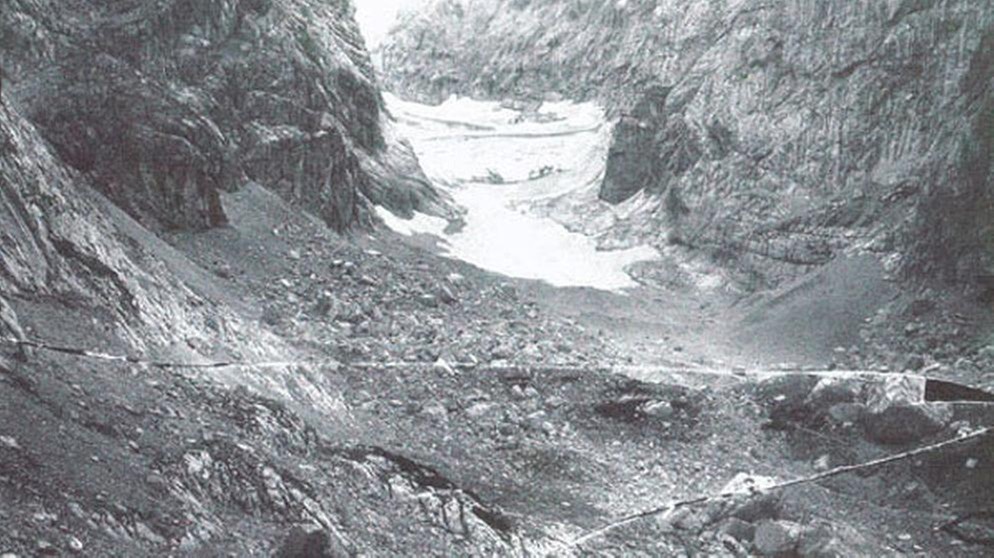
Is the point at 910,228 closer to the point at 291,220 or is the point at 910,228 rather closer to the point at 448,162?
the point at 291,220

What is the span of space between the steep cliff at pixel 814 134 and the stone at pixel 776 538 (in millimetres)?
18797

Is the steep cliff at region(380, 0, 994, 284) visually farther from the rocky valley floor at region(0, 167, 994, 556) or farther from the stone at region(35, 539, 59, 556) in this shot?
the stone at region(35, 539, 59, 556)

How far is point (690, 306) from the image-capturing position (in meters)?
40.6

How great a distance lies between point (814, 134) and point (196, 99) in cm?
2871

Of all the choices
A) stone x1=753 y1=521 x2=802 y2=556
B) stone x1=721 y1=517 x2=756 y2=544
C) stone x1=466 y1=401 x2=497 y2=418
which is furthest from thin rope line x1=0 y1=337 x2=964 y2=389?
stone x1=753 y1=521 x2=802 y2=556

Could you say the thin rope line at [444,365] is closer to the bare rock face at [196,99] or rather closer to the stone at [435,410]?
the stone at [435,410]

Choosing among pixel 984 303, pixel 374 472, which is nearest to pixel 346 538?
pixel 374 472

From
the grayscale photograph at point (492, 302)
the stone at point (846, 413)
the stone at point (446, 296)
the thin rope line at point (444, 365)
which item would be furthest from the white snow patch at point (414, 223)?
the stone at point (846, 413)

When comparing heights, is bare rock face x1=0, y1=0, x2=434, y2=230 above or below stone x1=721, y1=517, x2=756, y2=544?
above

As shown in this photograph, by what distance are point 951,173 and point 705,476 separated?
68.5 ft

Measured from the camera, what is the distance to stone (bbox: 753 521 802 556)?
639 inches

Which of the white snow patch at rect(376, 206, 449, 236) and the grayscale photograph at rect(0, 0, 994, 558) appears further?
the white snow patch at rect(376, 206, 449, 236)

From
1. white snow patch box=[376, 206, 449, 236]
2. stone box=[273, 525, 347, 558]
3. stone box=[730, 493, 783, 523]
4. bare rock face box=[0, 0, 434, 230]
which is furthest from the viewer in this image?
white snow patch box=[376, 206, 449, 236]

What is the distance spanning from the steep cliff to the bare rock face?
16.8 m
